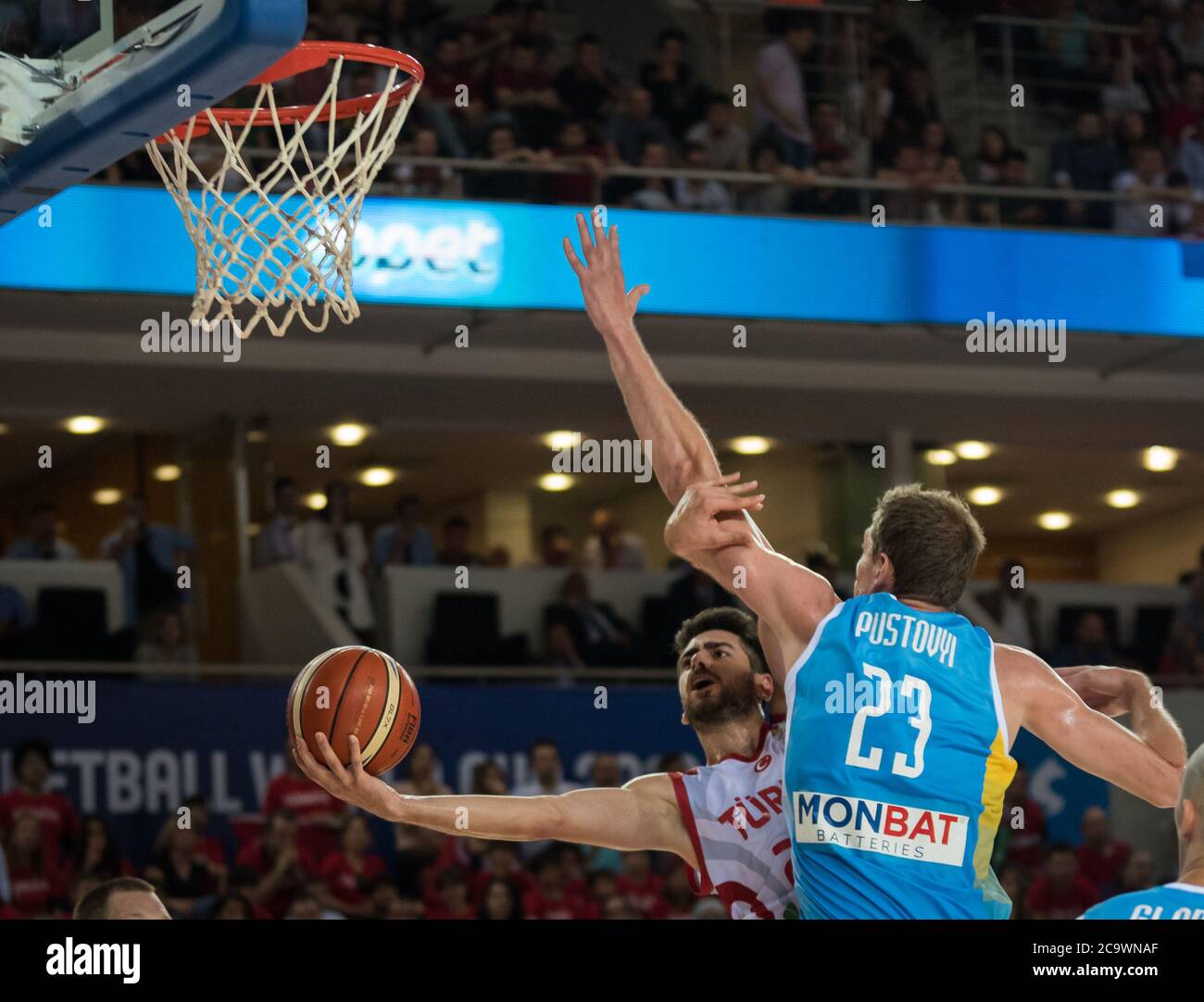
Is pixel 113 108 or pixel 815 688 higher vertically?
pixel 113 108

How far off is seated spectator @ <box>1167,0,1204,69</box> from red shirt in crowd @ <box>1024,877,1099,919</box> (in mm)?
6225

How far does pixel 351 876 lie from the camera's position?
9414mm

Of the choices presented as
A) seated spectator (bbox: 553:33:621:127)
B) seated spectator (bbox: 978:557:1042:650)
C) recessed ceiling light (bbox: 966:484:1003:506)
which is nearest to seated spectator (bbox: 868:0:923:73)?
seated spectator (bbox: 553:33:621:127)

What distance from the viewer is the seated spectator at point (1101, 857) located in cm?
1095

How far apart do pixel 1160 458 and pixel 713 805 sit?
1183 centimetres

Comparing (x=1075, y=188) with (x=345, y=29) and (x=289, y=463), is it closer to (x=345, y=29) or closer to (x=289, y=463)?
(x=345, y=29)

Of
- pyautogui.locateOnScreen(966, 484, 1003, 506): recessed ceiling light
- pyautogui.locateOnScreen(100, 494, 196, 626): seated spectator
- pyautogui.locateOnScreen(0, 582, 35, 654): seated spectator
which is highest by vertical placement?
pyautogui.locateOnScreen(966, 484, 1003, 506): recessed ceiling light

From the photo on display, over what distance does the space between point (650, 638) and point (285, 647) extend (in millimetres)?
2217

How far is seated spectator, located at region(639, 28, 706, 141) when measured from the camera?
40.0ft

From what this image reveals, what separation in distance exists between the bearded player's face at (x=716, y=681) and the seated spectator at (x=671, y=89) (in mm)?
8123

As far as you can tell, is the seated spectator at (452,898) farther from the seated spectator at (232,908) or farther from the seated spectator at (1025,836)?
the seated spectator at (1025,836)

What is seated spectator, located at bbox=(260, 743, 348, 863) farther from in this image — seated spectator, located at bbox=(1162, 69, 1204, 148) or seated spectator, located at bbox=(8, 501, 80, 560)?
seated spectator, located at bbox=(1162, 69, 1204, 148)

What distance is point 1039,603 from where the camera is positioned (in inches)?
510

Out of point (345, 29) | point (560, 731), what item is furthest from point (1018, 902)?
point (345, 29)
